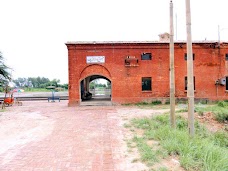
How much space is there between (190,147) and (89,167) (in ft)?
8.40

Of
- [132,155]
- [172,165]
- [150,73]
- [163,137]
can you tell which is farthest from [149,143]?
[150,73]

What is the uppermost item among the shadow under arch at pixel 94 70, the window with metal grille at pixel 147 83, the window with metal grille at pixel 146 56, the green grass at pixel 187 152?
the window with metal grille at pixel 146 56

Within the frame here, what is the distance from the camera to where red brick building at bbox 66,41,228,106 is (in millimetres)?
18453

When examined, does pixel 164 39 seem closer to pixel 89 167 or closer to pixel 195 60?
pixel 195 60

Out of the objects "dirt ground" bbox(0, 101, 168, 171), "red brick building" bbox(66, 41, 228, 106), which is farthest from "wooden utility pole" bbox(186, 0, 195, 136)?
"red brick building" bbox(66, 41, 228, 106)

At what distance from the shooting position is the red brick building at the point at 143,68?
60.5ft

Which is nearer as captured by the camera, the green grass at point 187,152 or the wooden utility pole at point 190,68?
the green grass at point 187,152

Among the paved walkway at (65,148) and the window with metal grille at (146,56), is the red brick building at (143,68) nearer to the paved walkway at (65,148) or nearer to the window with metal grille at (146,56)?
the window with metal grille at (146,56)

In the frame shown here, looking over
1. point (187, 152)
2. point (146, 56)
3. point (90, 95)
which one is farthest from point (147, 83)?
point (187, 152)

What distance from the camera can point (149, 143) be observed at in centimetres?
684

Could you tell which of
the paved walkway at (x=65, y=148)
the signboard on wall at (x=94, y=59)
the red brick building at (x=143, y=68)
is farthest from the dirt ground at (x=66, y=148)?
the signboard on wall at (x=94, y=59)

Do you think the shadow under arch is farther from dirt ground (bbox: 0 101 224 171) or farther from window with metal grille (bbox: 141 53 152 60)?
dirt ground (bbox: 0 101 224 171)

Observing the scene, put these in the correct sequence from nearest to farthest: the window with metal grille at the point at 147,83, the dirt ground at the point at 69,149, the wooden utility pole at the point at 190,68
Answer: the dirt ground at the point at 69,149, the wooden utility pole at the point at 190,68, the window with metal grille at the point at 147,83

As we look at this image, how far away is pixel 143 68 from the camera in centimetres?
1878
